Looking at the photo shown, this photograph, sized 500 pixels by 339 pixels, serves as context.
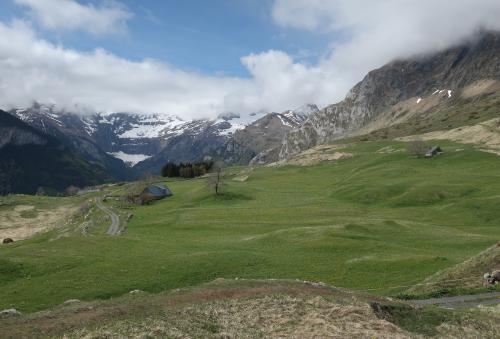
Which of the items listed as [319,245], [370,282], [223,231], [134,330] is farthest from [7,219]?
[134,330]

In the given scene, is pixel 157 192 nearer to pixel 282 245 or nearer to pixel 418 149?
pixel 282 245

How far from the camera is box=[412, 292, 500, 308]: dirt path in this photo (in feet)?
119

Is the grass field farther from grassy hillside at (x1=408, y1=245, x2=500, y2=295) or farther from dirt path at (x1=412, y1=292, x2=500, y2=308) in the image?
dirt path at (x1=412, y1=292, x2=500, y2=308)

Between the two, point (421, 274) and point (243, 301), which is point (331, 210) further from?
point (243, 301)

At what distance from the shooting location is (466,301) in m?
37.4

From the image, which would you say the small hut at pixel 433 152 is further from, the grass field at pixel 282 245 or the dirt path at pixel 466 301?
the dirt path at pixel 466 301

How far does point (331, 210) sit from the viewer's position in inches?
4186

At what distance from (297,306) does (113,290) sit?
25.2 meters

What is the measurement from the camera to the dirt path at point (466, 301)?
1434 inches

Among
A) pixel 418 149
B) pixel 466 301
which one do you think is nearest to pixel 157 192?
pixel 418 149

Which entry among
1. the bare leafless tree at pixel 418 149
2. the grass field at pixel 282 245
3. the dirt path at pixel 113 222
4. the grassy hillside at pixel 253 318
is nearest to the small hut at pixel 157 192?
the dirt path at pixel 113 222

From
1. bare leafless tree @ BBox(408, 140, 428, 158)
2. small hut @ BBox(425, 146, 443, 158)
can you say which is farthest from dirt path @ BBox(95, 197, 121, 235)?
bare leafless tree @ BBox(408, 140, 428, 158)

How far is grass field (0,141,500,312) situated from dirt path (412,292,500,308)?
6.26 m

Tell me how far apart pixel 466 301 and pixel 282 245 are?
1335 inches
